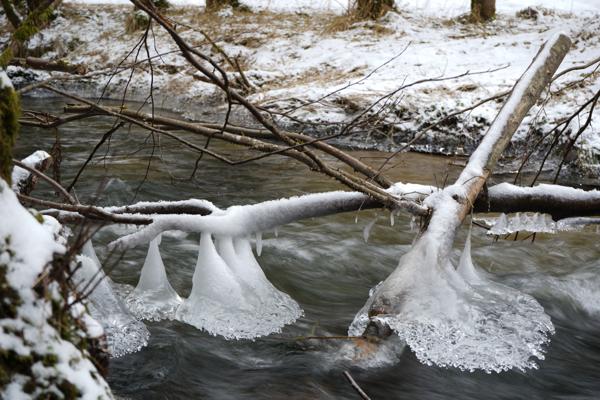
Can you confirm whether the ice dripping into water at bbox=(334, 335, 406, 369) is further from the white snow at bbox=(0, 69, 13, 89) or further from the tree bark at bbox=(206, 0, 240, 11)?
the tree bark at bbox=(206, 0, 240, 11)

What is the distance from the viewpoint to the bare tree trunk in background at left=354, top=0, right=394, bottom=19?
12039 millimetres

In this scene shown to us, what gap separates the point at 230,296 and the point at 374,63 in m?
7.98

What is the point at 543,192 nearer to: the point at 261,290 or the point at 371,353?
the point at 371,353

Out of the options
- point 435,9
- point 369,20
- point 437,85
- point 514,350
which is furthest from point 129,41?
point 514,350

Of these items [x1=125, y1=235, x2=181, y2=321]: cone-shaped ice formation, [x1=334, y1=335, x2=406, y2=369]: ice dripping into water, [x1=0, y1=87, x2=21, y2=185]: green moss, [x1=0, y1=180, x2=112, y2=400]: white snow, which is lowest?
[x1=334, y1=335, x2=406, y2=369]: ice dripping into water

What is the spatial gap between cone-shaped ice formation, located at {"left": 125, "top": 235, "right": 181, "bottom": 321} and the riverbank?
3.89 meters

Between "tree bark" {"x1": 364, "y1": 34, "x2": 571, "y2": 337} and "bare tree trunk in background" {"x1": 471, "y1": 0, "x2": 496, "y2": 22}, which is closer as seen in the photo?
"tree bark" {"x1": 364, "y1": 34, "x2": 571, "y2": 337}

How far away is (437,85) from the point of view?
28.9 feet

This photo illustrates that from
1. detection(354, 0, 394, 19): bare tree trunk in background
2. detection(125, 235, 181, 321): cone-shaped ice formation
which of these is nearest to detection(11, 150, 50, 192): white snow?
detection(125, 235, 181, 321): cone-shaped ice formation

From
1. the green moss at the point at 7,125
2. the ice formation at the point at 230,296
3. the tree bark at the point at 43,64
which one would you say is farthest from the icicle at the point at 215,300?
the green moss at the point at 7,125

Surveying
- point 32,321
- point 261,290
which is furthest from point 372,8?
point 32,321

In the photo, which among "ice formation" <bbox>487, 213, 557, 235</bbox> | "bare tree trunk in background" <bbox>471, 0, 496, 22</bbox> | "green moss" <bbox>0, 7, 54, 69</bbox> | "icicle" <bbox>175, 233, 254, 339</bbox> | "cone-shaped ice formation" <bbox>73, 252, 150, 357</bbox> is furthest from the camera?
"bare tree trunk in background" <bbox>471, 0, 496, 22</bbox>

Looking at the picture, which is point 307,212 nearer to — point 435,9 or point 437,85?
point 437,85

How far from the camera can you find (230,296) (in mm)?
2652
